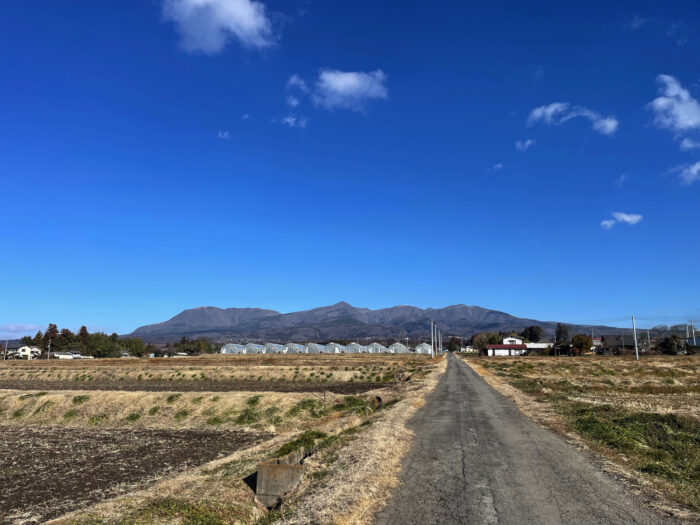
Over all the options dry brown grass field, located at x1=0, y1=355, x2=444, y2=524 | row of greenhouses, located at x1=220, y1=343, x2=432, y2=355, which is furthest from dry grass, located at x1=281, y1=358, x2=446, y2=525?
row of greenhouses, located at x1=220, y1=343, x2=432, y2=355

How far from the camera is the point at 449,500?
9.04 meters

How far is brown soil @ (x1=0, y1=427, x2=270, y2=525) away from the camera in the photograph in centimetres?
1160

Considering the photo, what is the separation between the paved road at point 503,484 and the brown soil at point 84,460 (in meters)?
8.25

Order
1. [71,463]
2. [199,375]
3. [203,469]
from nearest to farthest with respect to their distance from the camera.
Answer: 1. [203,469]
2. [71,463]
3. [199,375]

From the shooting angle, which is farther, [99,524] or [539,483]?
[539,483]

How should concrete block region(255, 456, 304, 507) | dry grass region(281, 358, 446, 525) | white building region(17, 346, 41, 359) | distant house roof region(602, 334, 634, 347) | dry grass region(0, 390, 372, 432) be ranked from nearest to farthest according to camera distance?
dry grass region(281, 358, 446, 525) < concrete block region(255, 456, 304, 507) < dry grass region(0, 390, 372, 432) < white building region(17, 346, 41, 359) < distant house roof region(602, 334, 634, 347)

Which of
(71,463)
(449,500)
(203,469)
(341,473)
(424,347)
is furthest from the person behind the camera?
(424,347)

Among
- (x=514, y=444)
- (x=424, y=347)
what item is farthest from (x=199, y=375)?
(x=424, y=347)

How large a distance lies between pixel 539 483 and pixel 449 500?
2490mm

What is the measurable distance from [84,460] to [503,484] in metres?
14.7

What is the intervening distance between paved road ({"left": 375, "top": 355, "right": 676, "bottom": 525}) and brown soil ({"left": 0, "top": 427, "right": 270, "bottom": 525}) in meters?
8.25

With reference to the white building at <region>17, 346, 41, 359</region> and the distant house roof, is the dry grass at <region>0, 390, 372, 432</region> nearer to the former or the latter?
the white building at <region>17, 346, 41, 359</region>

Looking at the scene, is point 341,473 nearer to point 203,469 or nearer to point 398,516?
point 398,516

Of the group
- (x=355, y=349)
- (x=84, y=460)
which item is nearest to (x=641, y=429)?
(x=84, y=460)
